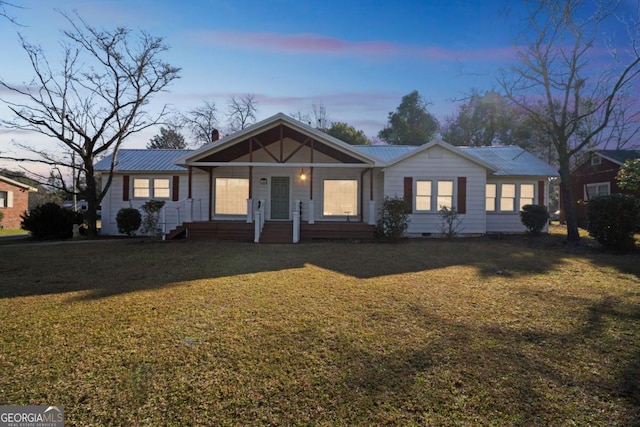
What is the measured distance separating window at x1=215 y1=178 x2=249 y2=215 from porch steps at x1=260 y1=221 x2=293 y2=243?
10.3 feet

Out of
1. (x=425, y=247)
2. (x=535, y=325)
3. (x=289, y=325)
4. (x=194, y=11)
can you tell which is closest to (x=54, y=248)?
(x=194, y=11)

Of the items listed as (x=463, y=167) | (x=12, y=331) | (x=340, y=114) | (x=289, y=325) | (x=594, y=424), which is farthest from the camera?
(x=340, y=114)

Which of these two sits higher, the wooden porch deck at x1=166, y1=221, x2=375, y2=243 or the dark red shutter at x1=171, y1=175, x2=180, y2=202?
the dark red shutter at x1=171, y1=175, x2=180, y2=202

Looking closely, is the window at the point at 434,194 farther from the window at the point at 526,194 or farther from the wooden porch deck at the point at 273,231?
the window at the point at 526,194

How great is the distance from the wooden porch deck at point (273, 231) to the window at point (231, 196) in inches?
109

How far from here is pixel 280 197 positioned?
47.9 ft

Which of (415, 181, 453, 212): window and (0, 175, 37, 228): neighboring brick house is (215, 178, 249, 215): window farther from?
(0, 175, 37, 228): neighboring brick house

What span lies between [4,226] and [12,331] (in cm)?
2749

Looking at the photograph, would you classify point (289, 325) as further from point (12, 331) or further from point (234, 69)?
point (234, 69)

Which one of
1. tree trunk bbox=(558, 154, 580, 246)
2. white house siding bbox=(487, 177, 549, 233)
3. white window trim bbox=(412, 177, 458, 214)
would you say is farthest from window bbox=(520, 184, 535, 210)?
white window trim bbox=(412, 177, 458, 214)

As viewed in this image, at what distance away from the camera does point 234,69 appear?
13562mm

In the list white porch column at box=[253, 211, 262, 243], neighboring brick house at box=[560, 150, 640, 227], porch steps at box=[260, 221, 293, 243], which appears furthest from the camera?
neighboring brick house at box=[560, 150, 640, 227]

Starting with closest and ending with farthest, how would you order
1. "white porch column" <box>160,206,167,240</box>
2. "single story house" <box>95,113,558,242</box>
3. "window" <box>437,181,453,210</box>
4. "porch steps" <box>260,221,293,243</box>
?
"porch steps" <box>260,221,293,243</box> < "white porch column" <box>160,206,167,240</box> < "single story house" <box>95,113,558,242</box> < "window" <box>437,181,453,210</box>

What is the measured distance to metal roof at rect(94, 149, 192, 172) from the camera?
15031 millimetres
